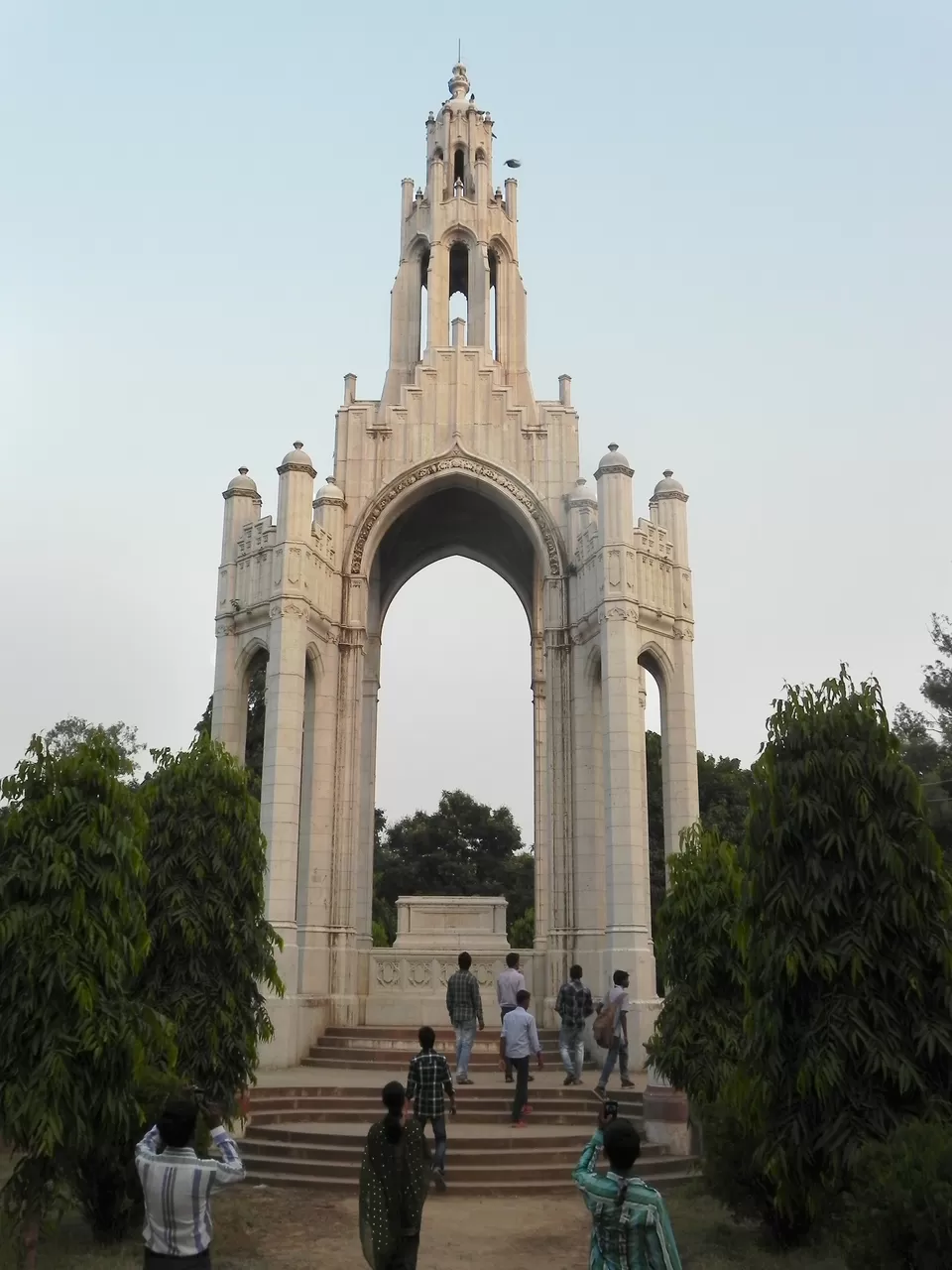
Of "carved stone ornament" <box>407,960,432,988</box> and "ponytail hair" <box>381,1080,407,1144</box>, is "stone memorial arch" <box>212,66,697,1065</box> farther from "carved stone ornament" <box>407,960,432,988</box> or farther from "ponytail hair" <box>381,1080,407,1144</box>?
"ponytail hair" <box>381,1080,407,1144</box>

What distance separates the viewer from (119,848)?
8305mm

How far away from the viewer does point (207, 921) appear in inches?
431

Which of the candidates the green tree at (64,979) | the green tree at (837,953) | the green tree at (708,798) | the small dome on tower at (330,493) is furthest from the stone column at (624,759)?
the green tree at (708,798)

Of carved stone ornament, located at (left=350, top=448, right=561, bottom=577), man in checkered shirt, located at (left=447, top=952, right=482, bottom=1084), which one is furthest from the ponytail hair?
carved stone ornament, located at (left=350, top=448, right=561, bottom=577)

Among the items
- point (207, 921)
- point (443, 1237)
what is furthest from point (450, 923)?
point (443, 1237)

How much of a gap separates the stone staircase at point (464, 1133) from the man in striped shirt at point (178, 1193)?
6.95 meters

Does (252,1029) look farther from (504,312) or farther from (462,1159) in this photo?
(504,312)

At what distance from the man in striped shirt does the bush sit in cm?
334

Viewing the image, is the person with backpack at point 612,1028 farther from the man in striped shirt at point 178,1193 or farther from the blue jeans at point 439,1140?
the man in striped shirt at point 178,1193

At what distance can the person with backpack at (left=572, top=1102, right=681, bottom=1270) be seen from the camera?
458 cm

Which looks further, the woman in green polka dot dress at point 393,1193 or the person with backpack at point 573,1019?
the person with backpack at point 573,1019

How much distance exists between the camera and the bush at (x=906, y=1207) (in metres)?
5.67

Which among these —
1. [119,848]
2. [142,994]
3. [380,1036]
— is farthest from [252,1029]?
[380,1036]

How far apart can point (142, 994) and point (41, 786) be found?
3027 mm
